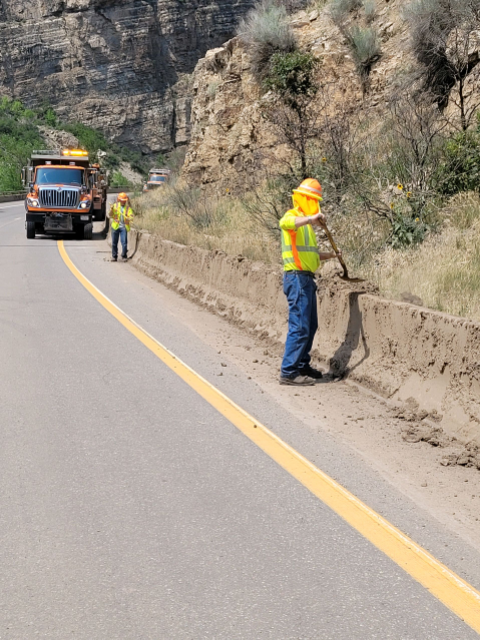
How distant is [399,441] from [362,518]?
1.63 metres

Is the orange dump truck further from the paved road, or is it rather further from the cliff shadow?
the cliff shadow

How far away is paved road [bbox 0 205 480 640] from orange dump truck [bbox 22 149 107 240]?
22136 mm

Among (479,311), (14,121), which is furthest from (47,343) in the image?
(14,121)

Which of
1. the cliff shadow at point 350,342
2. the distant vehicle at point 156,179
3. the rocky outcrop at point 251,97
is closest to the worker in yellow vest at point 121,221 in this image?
the rocky outcrop at point 251,97

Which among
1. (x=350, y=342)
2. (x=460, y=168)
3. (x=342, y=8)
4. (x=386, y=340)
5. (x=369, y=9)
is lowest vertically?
(x=350, y=342)

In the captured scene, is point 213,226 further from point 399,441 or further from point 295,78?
point 399,441

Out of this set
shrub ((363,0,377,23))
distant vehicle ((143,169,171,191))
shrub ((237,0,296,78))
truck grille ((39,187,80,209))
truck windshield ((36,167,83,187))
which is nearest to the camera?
shrub ((363,0,377,23))

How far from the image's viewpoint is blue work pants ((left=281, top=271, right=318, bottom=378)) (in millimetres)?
8219

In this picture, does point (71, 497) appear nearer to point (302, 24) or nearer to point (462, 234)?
point (462, 234)

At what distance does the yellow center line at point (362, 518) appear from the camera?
4.00 meters

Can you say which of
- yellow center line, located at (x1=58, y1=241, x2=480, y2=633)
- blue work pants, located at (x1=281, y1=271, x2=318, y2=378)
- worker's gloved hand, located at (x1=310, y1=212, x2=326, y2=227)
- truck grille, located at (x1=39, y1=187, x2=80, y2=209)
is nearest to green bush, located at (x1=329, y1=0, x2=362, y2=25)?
truck grille, located at (x1=39, y1=187, x2=80, y2=209)

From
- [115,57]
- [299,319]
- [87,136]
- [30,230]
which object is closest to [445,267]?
[299,319]

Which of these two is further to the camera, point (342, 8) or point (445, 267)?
point (342, 8)

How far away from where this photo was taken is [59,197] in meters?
30.3
